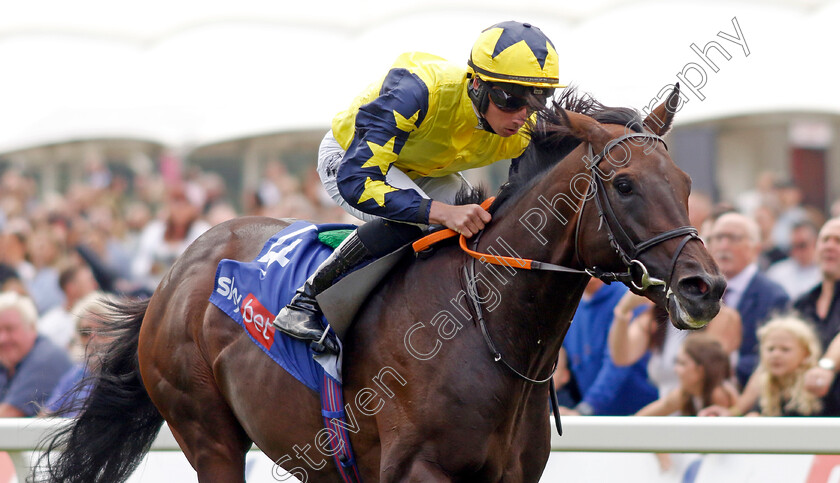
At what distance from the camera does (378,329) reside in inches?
131

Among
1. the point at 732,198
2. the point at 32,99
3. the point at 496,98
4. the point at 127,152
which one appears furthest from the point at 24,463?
the point at 32,99

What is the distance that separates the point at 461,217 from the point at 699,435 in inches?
48.6

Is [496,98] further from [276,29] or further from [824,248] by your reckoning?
[276,29]

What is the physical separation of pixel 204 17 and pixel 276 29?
50.5 inches

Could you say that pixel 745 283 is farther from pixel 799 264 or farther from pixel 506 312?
pixel 506 312

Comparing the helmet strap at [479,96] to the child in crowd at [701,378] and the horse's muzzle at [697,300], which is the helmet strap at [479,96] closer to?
the horse's muzzle at [697,300]

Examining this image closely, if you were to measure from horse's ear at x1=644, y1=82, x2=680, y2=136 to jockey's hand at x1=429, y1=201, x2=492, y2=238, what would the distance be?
0.58m

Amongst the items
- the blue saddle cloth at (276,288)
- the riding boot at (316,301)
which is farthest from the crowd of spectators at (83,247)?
the riding boot at (316,301)

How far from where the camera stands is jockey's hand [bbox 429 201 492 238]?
3174mm

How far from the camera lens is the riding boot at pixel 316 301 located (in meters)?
3.38

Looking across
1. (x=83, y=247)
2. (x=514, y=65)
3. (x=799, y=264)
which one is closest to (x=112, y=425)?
(x=514, y=65)

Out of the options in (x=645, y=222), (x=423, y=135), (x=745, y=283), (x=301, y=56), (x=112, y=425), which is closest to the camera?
(x=645, y=222)

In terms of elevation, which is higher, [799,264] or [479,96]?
[479,96]

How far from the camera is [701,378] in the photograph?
4.75 m
